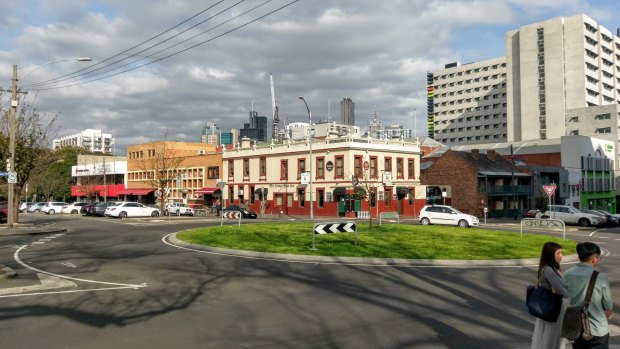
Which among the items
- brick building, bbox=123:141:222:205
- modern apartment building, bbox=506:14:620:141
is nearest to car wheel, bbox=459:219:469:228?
brick building, bbox=123:141:222:205

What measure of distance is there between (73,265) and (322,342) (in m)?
10.5

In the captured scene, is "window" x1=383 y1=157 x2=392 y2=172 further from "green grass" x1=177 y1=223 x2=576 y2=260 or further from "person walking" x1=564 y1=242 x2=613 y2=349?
"person walking" x1=564 y1=242 x2=613 y2=349

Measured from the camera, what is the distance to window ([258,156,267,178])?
2495 inches

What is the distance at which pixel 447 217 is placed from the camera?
36.3 m

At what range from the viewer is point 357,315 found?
9.02 meters

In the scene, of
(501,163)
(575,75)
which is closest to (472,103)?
(575,75)

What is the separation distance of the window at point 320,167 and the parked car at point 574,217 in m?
24.0

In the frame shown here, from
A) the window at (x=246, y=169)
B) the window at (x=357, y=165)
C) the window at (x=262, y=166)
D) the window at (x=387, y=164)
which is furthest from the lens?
the window at (x=246, y=169)

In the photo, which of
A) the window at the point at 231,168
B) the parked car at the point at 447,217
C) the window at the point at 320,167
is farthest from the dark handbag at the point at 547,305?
the window at the point at 231,168

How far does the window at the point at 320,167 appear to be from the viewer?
56844 mm

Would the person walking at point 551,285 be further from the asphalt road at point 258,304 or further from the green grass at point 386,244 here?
the green grass at point 386,244

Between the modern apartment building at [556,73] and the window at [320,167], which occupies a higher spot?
the modern apartment building at [556,73]

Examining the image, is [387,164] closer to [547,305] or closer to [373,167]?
[373,167]

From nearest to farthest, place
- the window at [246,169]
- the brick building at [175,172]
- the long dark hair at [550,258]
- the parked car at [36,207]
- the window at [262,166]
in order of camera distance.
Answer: the long dark hair at [550,258] → the parked car at [36,207] → the window at [262,166] → the window at [246,169] → the brick building at [175,172]
